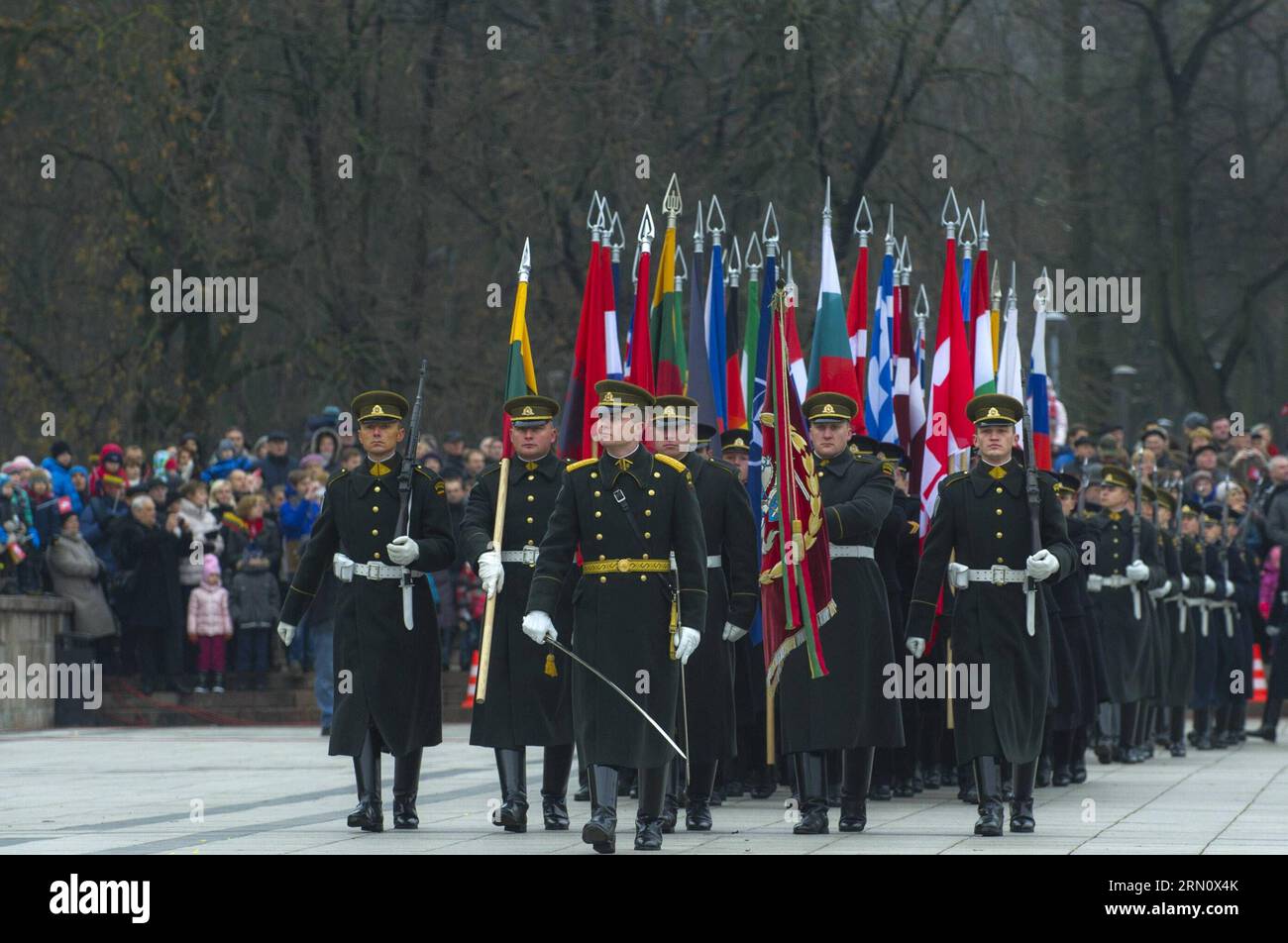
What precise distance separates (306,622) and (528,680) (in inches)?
352

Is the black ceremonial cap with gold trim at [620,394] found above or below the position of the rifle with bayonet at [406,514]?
above

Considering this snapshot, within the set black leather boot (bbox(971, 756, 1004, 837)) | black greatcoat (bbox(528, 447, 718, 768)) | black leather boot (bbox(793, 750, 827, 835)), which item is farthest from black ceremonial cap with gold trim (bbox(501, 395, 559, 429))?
black leather boot (bbox(971, 756, 1004, 837))

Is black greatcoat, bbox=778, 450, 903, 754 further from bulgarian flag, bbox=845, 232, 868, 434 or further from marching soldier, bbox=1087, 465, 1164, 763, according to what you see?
marching soldier, bbox=1087, 465, 1164, 763

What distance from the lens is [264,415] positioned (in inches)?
1251

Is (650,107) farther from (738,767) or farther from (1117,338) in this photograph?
(1117,338)

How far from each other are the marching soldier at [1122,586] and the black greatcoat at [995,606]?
5519 millimetres

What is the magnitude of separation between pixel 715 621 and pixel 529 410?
1.43 meters

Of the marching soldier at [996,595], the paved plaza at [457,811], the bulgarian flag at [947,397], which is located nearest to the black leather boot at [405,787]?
the paved plaza at [457,811]

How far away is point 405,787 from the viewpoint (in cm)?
1191

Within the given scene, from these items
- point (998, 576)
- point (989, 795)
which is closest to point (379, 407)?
point (998, 576)

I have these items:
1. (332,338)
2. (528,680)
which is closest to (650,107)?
(332,338)

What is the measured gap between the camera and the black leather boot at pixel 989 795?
445 inches

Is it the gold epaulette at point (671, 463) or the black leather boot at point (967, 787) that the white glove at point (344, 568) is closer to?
the gold epaulette at point (671, 463)

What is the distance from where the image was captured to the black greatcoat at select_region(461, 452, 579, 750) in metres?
11.8
